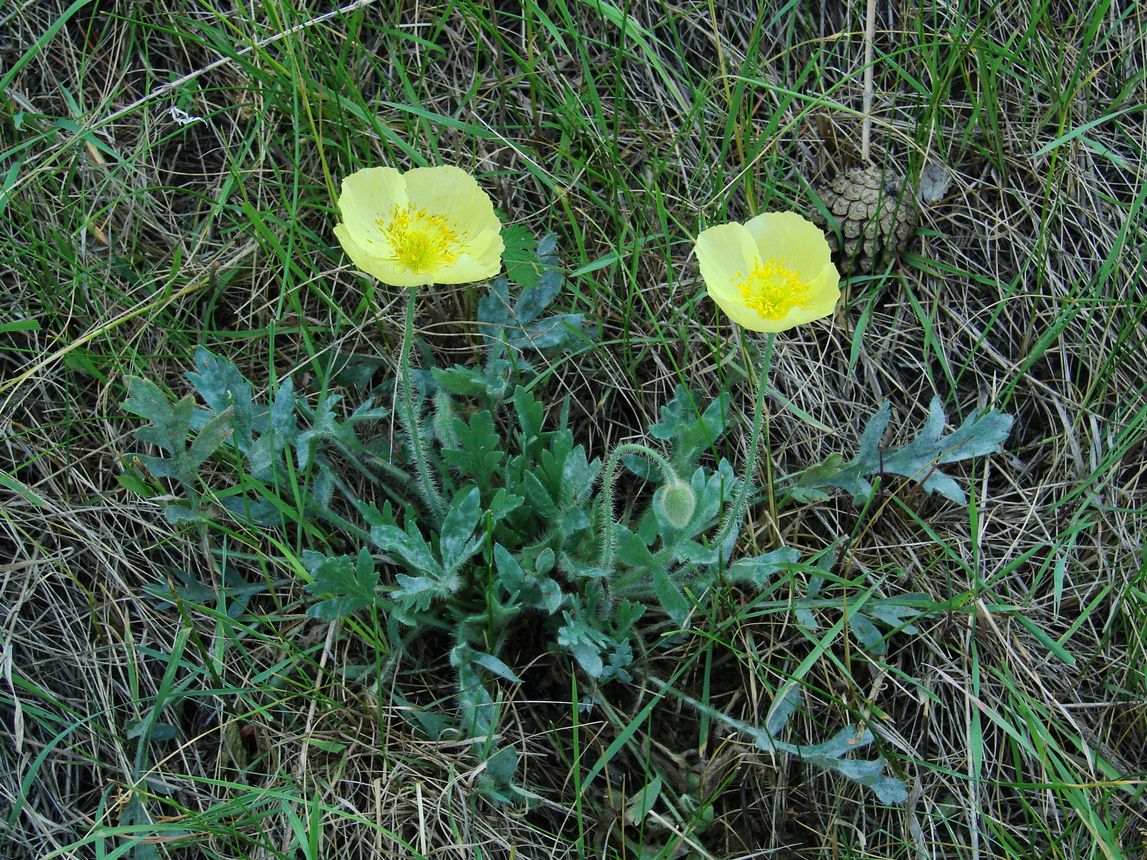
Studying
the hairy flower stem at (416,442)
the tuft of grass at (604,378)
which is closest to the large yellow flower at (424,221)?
the hairy flower stem at (416,442)

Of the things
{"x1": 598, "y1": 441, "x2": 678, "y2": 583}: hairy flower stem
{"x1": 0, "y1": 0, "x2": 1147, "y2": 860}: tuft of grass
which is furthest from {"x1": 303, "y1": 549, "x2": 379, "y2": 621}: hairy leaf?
{"x1": 598, "y1": 441, "x2": 678, "y2": 583}: hairy flower stem

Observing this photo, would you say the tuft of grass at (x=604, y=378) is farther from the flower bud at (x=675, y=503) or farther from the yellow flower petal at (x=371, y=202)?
the yellow flower petal at (x=371, y=202)

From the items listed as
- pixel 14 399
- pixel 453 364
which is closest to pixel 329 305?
pixel 453 364

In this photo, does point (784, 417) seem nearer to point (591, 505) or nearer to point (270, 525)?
point (591, 505)

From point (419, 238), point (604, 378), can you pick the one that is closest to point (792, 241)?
point (604, 378)

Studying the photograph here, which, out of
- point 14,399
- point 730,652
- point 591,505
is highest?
point 14,399

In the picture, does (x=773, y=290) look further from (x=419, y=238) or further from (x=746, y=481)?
(x=419, y=238)
